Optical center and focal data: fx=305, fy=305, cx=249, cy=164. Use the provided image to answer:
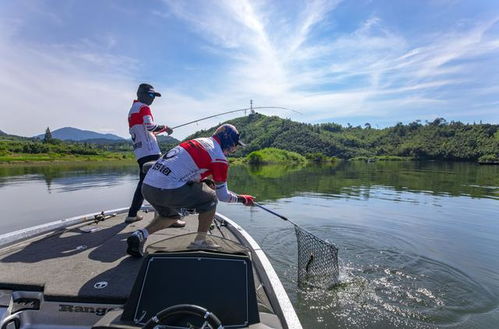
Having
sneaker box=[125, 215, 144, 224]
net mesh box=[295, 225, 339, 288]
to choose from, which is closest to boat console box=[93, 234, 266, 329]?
net mesh box=[295, 225, 339, 288]

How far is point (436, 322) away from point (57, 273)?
5826mm

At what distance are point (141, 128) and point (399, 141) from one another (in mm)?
187532

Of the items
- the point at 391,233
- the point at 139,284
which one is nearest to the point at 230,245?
the point at 139,284

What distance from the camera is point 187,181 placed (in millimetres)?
4285

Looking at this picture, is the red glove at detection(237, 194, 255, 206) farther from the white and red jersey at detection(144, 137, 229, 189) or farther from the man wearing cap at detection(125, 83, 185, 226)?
the man wearing cap at detection(125, 83, 185, 226)

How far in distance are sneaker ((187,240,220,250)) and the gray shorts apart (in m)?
1.13

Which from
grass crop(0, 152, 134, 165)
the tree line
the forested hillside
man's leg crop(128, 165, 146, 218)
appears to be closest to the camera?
man's leg crop(128, 165, 146, 218)

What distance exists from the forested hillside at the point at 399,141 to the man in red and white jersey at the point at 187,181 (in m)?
84.6

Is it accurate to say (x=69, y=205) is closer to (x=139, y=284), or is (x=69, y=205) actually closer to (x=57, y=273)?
(x=57, y=273)

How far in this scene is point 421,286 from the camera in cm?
645

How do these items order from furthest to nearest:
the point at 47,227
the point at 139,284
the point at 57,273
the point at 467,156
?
the point at 467,156, the point at 47,227, the point at 57,273, the point at 139,284

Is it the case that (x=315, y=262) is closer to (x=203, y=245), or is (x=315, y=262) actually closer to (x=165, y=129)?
(x=203, y=245)

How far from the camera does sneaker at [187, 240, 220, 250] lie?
3096mm

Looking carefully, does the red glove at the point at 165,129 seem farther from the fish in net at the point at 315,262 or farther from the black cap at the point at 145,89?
the fish in net at the point at 315,262
